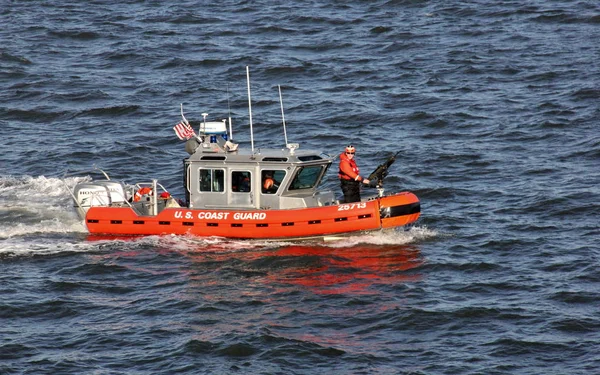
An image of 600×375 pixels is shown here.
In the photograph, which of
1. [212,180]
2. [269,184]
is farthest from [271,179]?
[212,180]

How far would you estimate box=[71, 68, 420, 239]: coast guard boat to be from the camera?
2436 centimetres

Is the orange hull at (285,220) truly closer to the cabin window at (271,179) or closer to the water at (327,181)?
the water at (327,181)

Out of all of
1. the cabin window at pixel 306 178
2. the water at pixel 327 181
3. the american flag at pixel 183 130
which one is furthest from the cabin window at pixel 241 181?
the american flag at pixel 183 130

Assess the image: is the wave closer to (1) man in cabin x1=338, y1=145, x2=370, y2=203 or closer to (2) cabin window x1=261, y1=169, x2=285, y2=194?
(2) cabin window x1=261, y1=169, x2=285, y2=194

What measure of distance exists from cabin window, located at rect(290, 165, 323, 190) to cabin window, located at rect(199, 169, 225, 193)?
1557 mm

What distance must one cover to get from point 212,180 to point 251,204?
1.01m

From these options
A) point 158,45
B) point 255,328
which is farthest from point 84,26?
point 255,328

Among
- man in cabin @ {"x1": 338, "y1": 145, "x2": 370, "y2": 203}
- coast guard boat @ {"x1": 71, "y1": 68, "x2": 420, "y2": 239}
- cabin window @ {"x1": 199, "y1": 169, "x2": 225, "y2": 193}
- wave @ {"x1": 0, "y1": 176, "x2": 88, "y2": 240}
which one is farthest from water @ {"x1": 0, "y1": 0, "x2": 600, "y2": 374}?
cabin window @ {"x1": 199, "y1": 169, "x2": 225, "y2": 193}

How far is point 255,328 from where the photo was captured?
66.1 feet

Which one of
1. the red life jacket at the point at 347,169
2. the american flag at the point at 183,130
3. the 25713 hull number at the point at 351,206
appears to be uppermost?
the american flag at the point at 183,130

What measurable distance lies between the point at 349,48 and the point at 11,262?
23.1 m

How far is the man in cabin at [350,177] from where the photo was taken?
2458 cm

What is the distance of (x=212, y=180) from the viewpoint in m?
25.1

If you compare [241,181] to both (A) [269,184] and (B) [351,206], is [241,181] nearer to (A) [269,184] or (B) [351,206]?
(A) [269,184]
